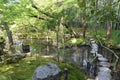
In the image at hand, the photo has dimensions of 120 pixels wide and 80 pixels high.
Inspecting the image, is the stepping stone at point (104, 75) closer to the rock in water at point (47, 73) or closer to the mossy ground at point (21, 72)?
the mossy ground at point (21, 72)

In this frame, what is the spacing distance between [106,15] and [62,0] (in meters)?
10.5

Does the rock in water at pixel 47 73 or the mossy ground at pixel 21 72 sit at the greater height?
the rock in water at pixel 47 73

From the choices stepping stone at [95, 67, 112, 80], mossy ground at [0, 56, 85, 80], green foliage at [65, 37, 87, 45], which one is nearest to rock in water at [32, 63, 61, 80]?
mossy ground at [0, 56, 85, 80]

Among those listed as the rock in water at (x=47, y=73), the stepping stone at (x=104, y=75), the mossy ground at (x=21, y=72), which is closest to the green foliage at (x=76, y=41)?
the mossy ground at (x=21, y=72)

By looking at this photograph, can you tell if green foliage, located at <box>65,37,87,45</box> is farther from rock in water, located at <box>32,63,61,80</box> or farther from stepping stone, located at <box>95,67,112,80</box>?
rock in water, located at <box>32,63,61,80</box>

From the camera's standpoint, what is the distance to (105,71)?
8.31 meters

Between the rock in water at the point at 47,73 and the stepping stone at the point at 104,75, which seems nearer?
the rock in water at the point at 47,73

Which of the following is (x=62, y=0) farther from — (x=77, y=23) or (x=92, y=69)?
(x=77, y=23)

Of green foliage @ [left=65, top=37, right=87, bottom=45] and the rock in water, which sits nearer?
the rock in water

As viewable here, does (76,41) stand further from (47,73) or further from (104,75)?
(47,73)

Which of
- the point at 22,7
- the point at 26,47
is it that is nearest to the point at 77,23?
the point at 26,47

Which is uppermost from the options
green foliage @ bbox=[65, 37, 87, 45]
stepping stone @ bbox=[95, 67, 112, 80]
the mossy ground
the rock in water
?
green foliage @ bbox=[65, 37, 87, 45]

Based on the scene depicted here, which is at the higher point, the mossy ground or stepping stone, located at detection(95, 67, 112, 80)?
the mossy ground

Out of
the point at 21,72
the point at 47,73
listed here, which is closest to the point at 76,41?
the point at 21,72
